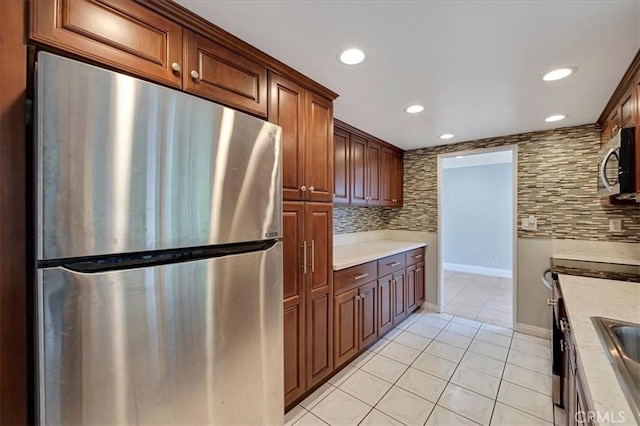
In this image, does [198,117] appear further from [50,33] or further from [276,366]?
[276,366]

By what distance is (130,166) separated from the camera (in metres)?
0.85

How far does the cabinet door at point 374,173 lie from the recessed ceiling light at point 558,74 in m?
1.66

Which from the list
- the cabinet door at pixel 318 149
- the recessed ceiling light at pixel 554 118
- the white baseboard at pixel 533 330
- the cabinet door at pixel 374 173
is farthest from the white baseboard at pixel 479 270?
the cabinet door at pixel 318 149

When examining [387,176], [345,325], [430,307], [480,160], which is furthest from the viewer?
[480,160]

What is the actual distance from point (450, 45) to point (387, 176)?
213 centimetres

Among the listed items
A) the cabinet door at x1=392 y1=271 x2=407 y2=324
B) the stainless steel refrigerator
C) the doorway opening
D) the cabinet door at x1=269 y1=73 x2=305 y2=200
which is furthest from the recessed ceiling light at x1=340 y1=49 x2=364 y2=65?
the doorway opening

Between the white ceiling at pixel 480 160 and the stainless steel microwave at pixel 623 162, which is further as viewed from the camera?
the white ceiling at pixel 480 160

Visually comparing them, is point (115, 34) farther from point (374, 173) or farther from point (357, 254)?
point (374, 173)

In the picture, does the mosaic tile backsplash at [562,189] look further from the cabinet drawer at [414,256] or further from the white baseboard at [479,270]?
the white baseboard at [479,270]

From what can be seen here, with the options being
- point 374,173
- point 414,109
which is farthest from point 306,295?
point 374,173

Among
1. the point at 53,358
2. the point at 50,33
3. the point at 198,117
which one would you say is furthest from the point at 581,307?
the point at 50,33

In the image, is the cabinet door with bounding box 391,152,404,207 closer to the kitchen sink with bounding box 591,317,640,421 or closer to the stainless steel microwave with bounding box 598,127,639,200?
the stainless steel microwave with bounding box 598,127,639,200

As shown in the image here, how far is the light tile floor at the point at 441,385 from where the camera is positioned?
5.67 feet

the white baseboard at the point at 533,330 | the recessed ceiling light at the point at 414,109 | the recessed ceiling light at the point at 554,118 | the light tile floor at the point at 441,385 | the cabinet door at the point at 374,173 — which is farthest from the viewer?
the cabinet door at the point at 374,173
